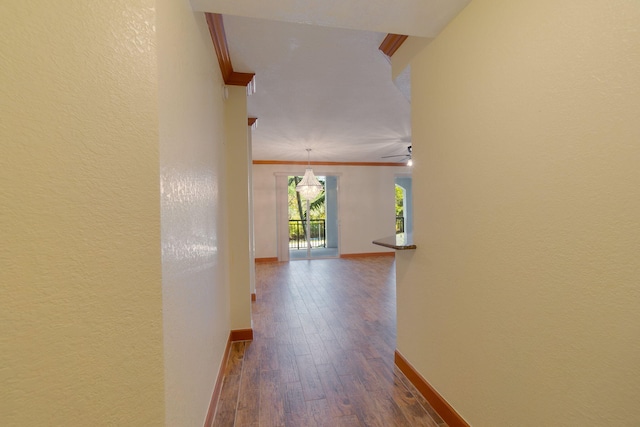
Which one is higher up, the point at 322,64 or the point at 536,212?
the point at 322,64

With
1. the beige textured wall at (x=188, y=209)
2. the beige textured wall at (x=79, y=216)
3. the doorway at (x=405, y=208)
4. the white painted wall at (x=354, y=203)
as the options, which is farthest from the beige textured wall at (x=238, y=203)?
the doorway at (x=405, y=208)

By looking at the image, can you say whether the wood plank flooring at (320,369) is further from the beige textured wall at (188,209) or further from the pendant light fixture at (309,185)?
the pendant light fixture at (309,185)

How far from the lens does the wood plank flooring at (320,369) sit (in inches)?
66.3

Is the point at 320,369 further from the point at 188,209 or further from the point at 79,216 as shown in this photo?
the point at 79,216

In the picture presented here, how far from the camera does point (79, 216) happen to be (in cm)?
75

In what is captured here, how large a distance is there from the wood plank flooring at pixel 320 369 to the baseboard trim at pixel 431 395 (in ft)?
0.13

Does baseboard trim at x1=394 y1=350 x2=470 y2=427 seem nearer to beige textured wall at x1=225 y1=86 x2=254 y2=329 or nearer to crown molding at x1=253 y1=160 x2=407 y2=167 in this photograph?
beige textured wall at x1=225 y1=86 x2=254 y2=329

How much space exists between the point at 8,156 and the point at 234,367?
205 centimetres

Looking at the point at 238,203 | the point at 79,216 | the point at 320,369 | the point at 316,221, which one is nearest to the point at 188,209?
the point at 79,216

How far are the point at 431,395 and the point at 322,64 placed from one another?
2563 mm

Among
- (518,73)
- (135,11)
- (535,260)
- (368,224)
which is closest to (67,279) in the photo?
(135,11)

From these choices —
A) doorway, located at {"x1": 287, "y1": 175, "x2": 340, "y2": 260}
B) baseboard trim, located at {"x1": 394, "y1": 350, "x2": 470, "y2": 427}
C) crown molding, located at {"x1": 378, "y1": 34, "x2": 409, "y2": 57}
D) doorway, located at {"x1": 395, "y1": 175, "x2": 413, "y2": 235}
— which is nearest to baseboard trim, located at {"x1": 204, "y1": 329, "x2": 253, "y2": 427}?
baseboard trim, located at {"x1": 394, "y1": 350, "x2": 470, "y2": 427}

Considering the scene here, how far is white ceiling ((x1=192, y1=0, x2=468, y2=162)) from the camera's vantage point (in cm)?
140

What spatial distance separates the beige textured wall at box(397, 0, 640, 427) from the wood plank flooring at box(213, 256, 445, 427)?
1.43 ft
